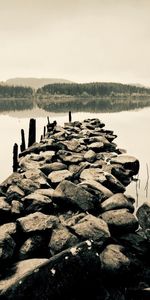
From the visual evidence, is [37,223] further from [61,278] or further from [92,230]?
[61,278]

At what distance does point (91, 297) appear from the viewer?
→ 524 cm

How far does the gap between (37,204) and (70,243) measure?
195cm

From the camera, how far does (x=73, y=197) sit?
8039 mm

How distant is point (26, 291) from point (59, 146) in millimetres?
12149

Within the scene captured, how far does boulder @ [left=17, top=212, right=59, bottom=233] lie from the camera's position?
673cm

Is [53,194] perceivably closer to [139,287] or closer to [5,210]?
[5,210]

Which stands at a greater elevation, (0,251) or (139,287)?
(0,251)

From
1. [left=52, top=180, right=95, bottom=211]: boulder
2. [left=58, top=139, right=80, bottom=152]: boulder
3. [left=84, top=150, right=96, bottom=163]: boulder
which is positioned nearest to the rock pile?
[left=52, top=180, right=95, bottom=211]: boulder

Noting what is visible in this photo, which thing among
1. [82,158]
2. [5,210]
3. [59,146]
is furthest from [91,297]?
[59,146]

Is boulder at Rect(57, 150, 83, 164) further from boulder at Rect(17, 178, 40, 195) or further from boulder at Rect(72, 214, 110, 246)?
boulder at Rect(72, 214, 110, 246)

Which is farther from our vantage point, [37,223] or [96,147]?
[96,147]

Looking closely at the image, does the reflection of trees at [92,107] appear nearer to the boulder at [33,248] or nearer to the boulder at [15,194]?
the boulder at [15,194]

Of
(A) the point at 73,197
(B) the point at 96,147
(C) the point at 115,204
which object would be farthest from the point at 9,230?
(B) the point at 96,147

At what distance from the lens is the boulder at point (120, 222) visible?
7.32 m
